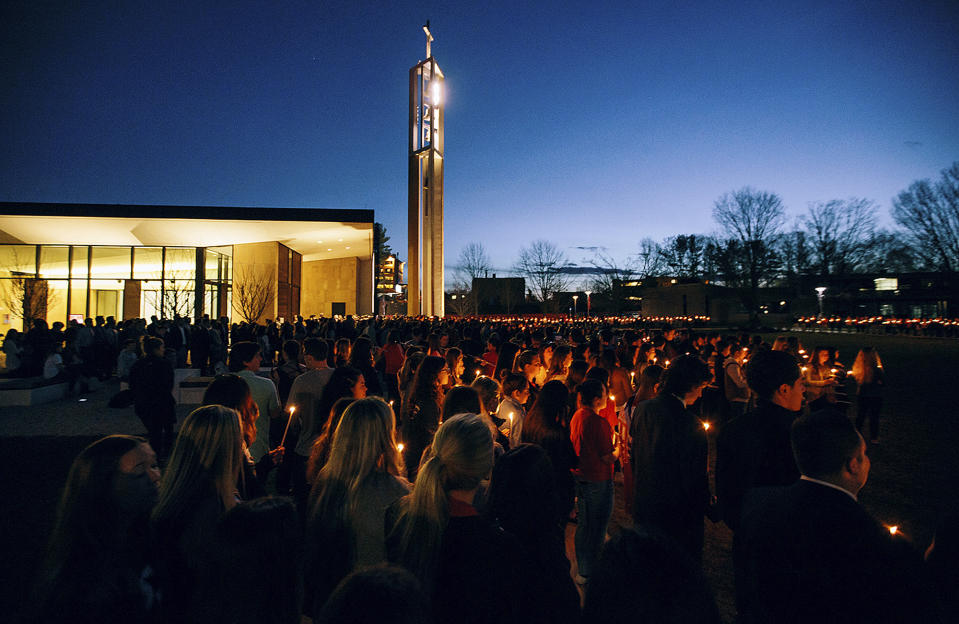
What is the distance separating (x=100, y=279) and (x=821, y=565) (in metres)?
39.3

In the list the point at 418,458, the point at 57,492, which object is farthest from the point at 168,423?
the point at 418,458

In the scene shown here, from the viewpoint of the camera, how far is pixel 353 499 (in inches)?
92.3

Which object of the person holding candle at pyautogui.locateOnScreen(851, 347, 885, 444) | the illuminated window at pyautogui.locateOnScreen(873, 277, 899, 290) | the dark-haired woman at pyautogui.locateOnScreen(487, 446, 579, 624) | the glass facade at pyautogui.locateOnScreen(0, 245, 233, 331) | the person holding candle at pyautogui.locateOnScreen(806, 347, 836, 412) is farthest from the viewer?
the illuminated window at pyautogui.locateOnScreen(873, 277, 899, 290)

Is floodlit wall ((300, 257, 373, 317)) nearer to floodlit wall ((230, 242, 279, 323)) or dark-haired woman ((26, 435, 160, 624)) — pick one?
floodlit wall ((230, 242, 279, 323))

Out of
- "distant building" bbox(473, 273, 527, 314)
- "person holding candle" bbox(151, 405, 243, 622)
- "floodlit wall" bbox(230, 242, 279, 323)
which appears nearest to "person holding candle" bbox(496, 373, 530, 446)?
"person holding candle" bbox(151, 405, 243, 622)

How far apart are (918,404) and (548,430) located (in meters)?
13.9

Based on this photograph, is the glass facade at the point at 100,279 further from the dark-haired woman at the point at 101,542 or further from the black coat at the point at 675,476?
the black coat at the point at 675,476

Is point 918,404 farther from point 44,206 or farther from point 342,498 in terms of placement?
point 44,206

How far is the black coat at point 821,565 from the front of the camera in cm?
169

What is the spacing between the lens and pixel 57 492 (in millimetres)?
6168

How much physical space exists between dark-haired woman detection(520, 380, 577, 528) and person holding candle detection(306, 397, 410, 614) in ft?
5.38

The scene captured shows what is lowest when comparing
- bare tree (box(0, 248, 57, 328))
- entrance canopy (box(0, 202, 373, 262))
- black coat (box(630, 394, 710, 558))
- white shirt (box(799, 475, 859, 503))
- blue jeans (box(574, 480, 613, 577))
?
blue jeans (box(574, 480, 613, 577))

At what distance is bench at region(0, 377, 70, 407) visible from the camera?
12.1 m

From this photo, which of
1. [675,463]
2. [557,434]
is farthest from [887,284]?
[557,434]
